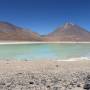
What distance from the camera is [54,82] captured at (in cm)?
639

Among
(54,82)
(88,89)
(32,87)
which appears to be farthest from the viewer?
(54,82)

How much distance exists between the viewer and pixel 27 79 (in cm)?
676

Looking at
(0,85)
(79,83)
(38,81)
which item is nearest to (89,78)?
(79,83)

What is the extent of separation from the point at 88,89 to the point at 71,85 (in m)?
0.64

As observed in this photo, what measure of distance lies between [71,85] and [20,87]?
1.35 m

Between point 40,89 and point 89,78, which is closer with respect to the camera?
point 40,89

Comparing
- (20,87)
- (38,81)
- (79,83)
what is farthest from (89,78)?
(20,87)

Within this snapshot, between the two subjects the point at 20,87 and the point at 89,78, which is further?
the point at 89,78

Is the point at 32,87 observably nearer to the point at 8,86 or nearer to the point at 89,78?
the point at 8,86

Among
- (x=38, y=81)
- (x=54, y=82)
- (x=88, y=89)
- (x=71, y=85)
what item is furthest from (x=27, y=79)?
(x=88, y=89)

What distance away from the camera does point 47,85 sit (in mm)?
6035

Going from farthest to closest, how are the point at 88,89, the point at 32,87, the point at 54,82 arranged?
the point at 54,82 < the point at 32,87 < the point at 88,89

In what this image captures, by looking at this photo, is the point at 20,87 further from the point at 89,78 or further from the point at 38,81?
the point at 89,78

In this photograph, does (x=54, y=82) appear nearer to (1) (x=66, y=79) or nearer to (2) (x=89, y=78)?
(1) (x=66, y=79)
